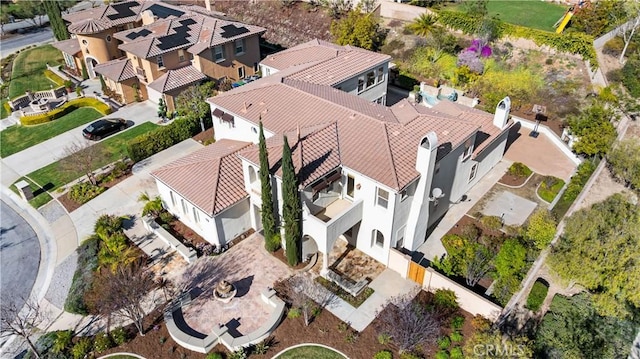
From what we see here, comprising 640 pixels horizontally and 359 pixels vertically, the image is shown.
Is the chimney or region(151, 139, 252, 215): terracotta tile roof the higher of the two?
the chimney

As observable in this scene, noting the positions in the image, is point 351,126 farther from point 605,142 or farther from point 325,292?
point 605,142

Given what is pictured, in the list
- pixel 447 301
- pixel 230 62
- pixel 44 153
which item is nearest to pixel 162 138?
pixel 44 153

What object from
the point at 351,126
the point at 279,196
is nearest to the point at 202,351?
the point at 279,196

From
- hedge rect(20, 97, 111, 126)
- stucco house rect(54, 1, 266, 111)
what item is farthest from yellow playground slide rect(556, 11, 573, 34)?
hedge rect(20, 97, 111, 126)

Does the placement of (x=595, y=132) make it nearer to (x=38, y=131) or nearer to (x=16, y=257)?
(x=16, y=257)

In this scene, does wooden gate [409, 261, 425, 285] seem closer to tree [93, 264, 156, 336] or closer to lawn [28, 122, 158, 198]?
tree [93, 264, 156, 336]

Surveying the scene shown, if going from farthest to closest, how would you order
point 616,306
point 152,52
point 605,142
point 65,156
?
point 152,52, point 65,156, point 605,142, point 616,306

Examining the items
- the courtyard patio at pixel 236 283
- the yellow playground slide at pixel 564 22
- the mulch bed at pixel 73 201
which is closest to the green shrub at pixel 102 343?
the courtyard patio at pixel 236 283

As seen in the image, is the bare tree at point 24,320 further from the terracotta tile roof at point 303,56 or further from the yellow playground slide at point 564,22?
the yellow playground slide at point 564,22
